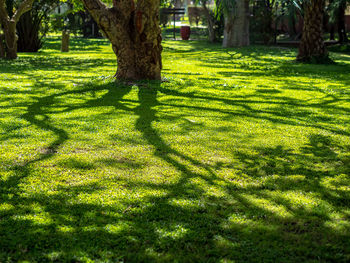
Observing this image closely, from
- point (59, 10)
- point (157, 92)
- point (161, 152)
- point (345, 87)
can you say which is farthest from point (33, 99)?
point (59, 10)

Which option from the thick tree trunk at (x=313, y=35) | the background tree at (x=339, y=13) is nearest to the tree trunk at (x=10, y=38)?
the thick tree trunk at (x=313, y=35)

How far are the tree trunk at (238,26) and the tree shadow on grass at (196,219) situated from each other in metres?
23.7

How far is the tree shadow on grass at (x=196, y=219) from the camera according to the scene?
3.46m

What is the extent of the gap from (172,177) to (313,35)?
1608cm

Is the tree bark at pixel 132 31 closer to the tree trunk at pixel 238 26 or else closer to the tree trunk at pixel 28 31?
the tree trunk at pixel 28 31

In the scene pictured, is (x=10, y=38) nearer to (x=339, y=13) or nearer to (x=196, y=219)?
(x=196, y=219)

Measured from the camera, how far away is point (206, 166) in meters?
5.50

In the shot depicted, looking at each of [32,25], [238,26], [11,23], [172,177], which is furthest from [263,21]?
[172,177]

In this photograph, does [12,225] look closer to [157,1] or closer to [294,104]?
[294,104]

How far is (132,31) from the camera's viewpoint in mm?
11422

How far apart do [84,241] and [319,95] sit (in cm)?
877

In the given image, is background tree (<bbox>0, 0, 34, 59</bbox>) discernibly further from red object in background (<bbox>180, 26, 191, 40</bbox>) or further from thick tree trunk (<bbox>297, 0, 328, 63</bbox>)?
red object in background (<bbox>180, 26, 191, 40</bbox>)

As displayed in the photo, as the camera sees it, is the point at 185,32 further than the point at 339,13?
Yes

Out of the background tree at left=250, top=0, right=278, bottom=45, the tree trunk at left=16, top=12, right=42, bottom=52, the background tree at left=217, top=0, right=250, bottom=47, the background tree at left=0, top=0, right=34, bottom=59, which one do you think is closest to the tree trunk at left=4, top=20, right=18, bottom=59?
the background tree at left=0, top=0, right=34, bottom=59
